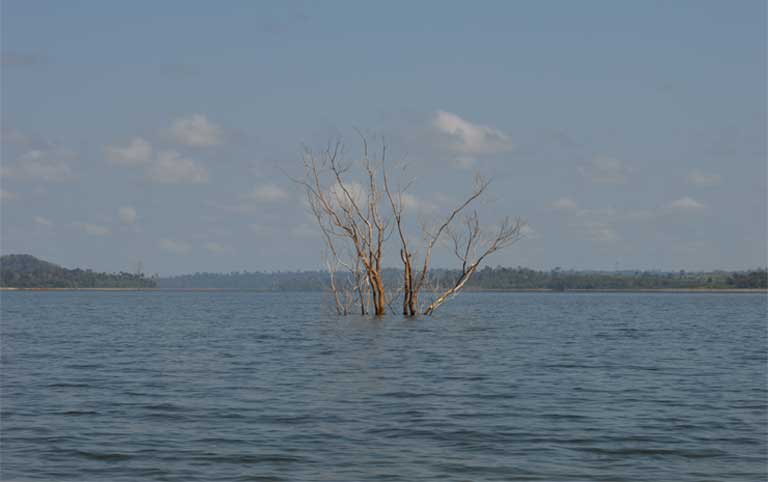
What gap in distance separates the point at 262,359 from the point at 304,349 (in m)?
3.76

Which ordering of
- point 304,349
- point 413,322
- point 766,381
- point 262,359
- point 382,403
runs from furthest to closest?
1. point 413,322
2. point 304,349
3. point 262,359
4. point 766,381
5. point 382,403

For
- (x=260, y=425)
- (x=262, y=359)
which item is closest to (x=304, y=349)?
(x=262, y=359)

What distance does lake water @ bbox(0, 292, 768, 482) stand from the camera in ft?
40.6

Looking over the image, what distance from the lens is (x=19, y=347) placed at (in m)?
33.6

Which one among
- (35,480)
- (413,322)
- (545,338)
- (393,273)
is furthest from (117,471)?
(393,273)

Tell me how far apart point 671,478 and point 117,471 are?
7.07 meters

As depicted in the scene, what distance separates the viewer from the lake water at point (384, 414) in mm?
12375

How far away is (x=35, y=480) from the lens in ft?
38.2

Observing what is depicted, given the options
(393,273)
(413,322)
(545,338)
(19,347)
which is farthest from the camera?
(393,273)

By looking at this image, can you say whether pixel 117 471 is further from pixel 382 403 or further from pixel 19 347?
pixel 19 347

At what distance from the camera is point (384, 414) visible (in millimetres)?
16391

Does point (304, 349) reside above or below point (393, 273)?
below

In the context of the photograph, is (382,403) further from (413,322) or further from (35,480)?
(413,322)

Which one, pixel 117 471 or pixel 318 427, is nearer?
pixel 117 471
